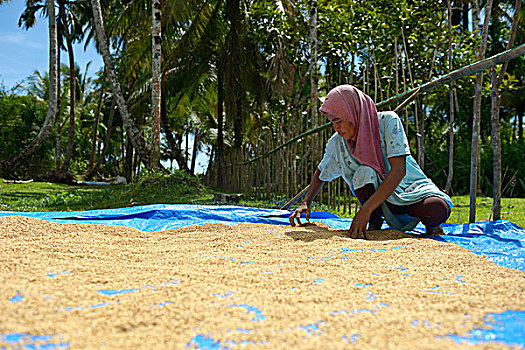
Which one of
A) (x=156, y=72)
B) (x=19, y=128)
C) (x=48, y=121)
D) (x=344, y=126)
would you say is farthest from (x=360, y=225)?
(x=19, y=128)

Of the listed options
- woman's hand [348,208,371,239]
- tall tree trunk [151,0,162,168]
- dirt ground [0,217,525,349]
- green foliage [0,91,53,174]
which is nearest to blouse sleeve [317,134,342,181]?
woman's hand [348,208,371,239]

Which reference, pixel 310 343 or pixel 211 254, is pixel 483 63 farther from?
pixel 310 343

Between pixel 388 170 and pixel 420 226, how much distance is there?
2.40ft

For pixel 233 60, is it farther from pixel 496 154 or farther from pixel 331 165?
pixel 496 154

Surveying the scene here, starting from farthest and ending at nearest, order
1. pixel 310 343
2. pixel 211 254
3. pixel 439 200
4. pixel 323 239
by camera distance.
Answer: pixel 439 200
pixel 323 239
pixel 211 254
pixel 310 343

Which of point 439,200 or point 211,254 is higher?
point 439,200

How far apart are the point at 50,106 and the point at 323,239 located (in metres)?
9.74

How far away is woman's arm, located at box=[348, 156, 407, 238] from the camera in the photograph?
198 cm

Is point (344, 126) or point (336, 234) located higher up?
point (344, 126)

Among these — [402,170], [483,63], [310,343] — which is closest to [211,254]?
[310,343]

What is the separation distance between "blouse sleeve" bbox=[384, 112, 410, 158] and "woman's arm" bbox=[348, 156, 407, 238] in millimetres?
36

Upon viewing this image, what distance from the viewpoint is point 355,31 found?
6516 millimetres

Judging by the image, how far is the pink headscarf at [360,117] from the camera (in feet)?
6.97

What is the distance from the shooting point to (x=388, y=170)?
231 centimetres
